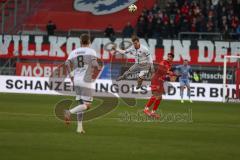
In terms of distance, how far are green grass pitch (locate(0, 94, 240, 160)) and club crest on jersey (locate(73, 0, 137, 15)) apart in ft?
62.4

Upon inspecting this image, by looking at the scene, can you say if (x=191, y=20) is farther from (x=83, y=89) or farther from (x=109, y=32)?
(x=83, y=89)

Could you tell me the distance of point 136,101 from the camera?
35.4m

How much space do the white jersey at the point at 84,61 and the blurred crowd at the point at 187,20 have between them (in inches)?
889

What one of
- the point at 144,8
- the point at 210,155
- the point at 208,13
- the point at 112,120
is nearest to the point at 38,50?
the point at 144,8

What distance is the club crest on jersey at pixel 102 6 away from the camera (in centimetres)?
4578

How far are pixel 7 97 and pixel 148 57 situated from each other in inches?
380

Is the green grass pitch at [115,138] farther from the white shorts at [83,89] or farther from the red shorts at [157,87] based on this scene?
the red shorts at [157,87]

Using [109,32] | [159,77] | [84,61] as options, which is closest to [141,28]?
[109,32]

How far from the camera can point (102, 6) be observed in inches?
1812

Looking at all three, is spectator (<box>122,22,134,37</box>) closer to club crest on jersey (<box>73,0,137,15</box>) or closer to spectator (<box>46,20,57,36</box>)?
club crest on jersey (<box>73,0,137,15</box>)

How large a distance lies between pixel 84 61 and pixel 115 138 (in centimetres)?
216

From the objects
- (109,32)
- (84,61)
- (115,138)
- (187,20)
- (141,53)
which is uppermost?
(187,20)

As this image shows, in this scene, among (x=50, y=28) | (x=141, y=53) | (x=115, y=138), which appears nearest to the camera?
(x=115, y=138)

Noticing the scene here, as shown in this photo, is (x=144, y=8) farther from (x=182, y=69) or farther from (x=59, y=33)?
(x=182, y=69)
